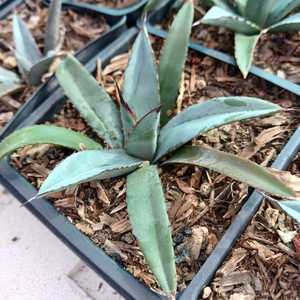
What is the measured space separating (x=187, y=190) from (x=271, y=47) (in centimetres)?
48

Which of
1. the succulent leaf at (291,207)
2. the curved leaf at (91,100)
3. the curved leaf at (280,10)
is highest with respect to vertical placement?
the curved leaf at (91,100)

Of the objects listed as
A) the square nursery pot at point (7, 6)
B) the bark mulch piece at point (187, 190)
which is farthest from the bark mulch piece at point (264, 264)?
the square nursery pot at point (7, 6)

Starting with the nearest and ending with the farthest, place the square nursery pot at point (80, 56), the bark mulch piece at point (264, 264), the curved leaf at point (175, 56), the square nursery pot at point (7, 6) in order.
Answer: the bark mulch piece at point (264, 264), the curved leaf at point (175, 56), the square nursery pot at point (80, 56), the square nursery pot at point (7, 6)

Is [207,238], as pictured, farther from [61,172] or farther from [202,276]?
[61,172]

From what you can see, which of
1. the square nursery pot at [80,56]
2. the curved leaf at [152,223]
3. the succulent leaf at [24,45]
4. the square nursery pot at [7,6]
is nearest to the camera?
the curved leaf at [152,223]

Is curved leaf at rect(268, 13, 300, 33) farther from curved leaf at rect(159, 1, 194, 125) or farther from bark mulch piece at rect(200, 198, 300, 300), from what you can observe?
bark mulch piece at rect(200, 198, 300, 300)

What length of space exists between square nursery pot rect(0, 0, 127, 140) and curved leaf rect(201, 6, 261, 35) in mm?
268

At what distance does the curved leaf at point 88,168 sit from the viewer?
0.89m

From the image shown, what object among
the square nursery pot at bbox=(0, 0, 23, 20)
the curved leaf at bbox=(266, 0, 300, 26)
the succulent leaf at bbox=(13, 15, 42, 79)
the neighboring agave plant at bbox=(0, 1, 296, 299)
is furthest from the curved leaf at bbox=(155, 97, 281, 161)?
the square nursery pot at bbox=(0, 0, 23, 20)

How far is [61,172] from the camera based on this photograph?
904 millimetres

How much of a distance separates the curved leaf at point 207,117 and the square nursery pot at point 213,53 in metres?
0.24

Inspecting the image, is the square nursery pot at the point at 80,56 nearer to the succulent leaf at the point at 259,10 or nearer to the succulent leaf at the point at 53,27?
the succulent leaf at the point at 53,27

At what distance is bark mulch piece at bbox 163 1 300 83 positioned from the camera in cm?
126

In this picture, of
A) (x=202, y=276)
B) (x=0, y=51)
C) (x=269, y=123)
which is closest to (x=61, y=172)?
(x=202, y=276)
